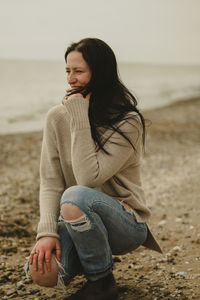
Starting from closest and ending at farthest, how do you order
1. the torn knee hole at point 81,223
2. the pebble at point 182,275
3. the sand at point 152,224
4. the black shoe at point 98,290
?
the torn knee hole at point 81,223 → the black shoe at point 98,290 → the sand at point 152,224 → the pebble at point 182,275

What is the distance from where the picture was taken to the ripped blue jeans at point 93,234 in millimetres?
2666

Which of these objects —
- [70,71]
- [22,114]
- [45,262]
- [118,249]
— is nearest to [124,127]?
[70,71]

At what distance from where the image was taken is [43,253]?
2.71m

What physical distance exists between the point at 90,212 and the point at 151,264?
151 centimetres

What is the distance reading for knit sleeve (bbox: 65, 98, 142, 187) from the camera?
282 centimetres

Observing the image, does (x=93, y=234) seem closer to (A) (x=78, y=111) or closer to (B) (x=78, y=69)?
(A) (x=78, y=111)

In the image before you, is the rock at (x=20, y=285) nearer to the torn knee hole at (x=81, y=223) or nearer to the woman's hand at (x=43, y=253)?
the woman's hand at (x=43, y=253)

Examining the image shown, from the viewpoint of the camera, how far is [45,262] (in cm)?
272

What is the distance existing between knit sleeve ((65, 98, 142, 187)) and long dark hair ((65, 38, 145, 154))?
A: 0.06 m

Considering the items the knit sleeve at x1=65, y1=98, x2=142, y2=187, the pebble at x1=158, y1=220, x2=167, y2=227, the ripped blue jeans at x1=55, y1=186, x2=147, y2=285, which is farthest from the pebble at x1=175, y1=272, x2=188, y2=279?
the pebble at x1=158, y1=220, x2=167, y2=227

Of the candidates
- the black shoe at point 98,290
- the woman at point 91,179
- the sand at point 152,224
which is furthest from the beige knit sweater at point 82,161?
the sand at point 152,224

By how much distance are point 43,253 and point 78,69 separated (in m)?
1.49

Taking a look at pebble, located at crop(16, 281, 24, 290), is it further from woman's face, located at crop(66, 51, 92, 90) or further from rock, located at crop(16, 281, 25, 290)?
woman's face, located at crop(66, 51, 92, 90)

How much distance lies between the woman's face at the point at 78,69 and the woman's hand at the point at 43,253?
51.0 inches
